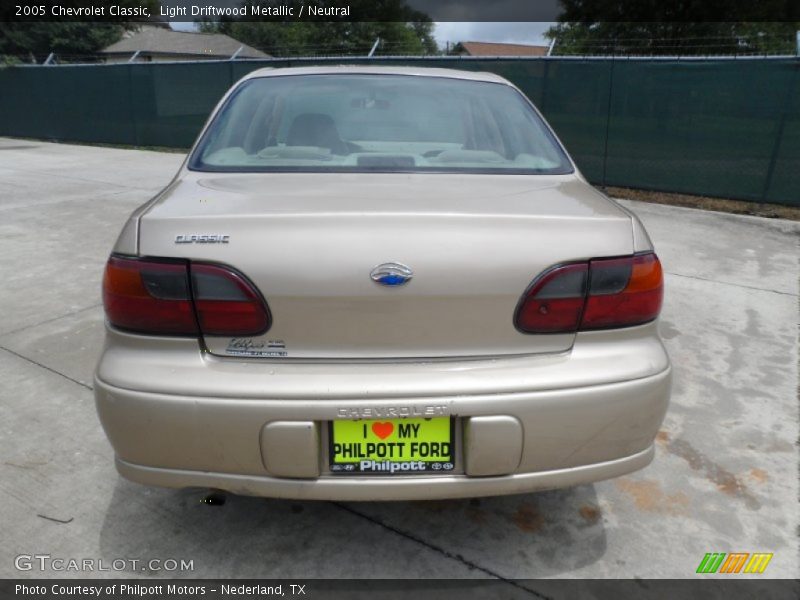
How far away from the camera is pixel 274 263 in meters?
1.76

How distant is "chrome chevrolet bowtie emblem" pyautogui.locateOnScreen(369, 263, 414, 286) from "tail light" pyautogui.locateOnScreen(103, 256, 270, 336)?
1.05 ft

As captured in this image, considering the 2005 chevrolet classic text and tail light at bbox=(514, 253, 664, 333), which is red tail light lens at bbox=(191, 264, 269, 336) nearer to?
the 2005 chevrolet classic text

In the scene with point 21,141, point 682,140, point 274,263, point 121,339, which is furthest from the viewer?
point 21,141

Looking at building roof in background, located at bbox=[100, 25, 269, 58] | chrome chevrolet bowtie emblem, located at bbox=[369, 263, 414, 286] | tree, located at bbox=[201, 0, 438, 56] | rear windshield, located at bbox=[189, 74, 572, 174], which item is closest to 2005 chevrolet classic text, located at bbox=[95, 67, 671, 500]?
chrome chevrolet bowtie emblem, located at bbox=[369, 263, 414, 286]

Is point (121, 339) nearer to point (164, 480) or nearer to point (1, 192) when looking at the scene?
point (164, 480)

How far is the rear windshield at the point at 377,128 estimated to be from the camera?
2.52 meters

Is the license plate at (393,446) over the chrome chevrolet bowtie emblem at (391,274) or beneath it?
beneath

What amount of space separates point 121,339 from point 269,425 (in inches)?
20.7

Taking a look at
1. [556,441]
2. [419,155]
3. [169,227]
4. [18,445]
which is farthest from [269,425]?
[18,445]

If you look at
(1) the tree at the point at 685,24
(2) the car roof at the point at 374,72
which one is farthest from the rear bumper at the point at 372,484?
(1) the tree at the point at 685,24

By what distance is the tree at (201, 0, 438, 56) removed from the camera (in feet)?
151

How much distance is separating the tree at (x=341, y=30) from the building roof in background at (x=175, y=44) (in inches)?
157

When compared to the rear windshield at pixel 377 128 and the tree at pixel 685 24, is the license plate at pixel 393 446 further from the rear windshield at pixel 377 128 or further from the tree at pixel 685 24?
the tree at pixel 685 24

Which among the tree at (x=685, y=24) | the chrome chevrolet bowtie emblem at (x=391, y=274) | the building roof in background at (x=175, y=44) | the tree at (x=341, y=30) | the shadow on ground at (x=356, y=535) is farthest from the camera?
the tree at (x=341, y=30)
